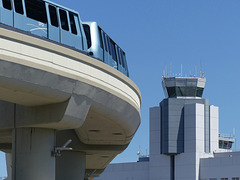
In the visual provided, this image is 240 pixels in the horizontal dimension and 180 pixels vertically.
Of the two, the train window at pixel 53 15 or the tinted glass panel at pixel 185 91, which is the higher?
the tinted glass panel at pixel 185 91

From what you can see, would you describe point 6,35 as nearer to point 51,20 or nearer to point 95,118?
point 51,20

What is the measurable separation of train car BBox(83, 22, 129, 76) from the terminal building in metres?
65.5

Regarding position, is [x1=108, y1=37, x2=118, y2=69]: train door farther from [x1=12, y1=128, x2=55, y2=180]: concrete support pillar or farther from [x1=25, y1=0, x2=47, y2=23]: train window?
[x1=25, y1=0, x2=47, y2=23]: train window

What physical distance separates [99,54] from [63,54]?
629 cm

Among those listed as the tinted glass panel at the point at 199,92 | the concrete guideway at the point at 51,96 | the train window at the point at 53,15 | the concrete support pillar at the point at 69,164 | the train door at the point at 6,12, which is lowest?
the concrete support pillar at the point at 69,164

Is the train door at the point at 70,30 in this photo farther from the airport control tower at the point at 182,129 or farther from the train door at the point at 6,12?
the airport control tower at the point at 182,129

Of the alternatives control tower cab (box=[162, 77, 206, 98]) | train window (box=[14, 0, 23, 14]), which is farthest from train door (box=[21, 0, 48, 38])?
control tower cab (box=[162, 77, 206, 98])

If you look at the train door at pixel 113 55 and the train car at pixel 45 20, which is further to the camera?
the train door at pixel 113 55

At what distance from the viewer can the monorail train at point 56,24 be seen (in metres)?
23.8

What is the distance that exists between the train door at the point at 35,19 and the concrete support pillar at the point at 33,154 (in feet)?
16.3

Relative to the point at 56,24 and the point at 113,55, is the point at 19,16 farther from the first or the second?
the point at 113,55

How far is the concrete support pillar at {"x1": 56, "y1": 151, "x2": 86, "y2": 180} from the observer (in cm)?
4044

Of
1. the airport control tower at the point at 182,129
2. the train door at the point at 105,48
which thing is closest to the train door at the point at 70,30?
the train door at the point at 105,48

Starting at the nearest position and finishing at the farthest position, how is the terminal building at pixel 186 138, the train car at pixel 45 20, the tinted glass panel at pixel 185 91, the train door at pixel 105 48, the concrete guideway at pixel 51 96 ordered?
the concrete guideway at pixel 51 96, the train car at pixel 45 20, the train door at pixel 105 48, the terminal building at pixel 186 138, the tinted glass panel at pixel 185 91
